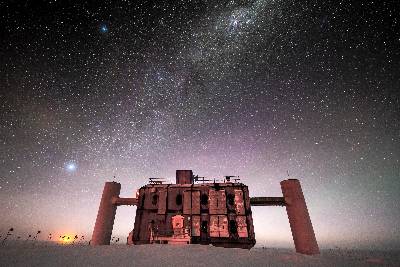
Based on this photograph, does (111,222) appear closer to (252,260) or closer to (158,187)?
(158,187)

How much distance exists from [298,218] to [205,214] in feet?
39.2

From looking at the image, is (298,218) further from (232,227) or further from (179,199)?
(179,199)

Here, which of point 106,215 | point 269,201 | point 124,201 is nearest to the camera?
point 269,201

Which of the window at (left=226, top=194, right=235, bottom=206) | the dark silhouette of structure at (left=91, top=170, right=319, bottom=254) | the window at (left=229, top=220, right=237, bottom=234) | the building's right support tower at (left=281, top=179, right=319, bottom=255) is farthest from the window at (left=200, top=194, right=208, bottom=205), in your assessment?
the building's right support tower at (left=281, top=179, right=319, bottom=255)

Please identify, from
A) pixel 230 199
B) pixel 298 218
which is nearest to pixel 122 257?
pixel 230 199

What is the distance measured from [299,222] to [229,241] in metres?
9.97

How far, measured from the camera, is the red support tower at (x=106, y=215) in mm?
30094

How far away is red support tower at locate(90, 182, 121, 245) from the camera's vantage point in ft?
98.7

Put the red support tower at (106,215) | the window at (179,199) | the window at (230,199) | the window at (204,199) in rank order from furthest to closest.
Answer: the red support tower at (106,215) < the window at (179,199) < the window at (204,199) < the window at (230,199)

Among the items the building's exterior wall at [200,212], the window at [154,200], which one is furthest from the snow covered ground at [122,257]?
the window at [154,200]

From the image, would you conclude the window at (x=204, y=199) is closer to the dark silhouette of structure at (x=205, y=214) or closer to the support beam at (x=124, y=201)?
the dark silhouette of structure at (x=205, y=214)

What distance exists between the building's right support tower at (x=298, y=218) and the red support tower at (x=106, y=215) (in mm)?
23802

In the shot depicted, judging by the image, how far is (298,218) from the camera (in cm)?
2817

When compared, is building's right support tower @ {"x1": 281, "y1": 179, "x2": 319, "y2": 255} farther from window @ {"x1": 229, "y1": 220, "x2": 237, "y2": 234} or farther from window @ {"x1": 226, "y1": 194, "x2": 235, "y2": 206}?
window @ {"x1": 229, "y1": 220, "x2": 237, "y2": 234}
